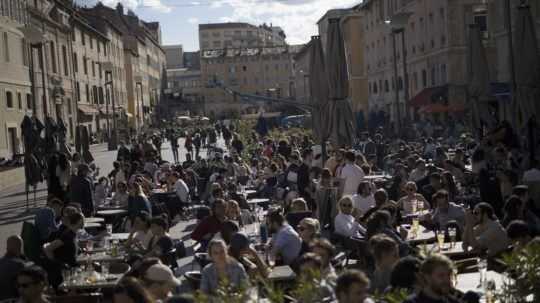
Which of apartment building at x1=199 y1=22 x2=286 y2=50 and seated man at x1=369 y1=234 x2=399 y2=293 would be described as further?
apartment building at x1=199 y1=22 x2=286 y2=50

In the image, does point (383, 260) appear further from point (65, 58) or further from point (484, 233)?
point (65, 58)

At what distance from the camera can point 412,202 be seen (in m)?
13.9

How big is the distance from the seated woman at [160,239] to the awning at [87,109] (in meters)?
55.8

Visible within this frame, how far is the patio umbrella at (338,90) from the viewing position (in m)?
17.6

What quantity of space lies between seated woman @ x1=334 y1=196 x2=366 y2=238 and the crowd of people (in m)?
0.02

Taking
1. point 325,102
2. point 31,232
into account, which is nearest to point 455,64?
point 325,102

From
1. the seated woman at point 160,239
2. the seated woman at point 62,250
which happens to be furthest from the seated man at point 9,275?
the seated woman at point 160,239

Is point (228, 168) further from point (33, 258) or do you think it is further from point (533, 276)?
point (533, 276)

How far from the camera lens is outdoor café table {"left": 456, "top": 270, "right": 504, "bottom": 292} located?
307 inches

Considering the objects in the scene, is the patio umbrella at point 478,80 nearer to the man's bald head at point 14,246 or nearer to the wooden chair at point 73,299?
the man's bald head at point 14,246

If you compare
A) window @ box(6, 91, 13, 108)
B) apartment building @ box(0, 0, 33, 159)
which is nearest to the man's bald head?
apartment building @ box(0, 0, 33, 159)

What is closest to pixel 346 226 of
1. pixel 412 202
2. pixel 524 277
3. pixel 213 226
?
pixel 213 226

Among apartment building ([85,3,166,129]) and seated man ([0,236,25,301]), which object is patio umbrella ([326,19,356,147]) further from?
apartment building ([85,3,166,129])

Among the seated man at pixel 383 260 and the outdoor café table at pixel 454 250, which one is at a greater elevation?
the seated man at pixel 383 260
